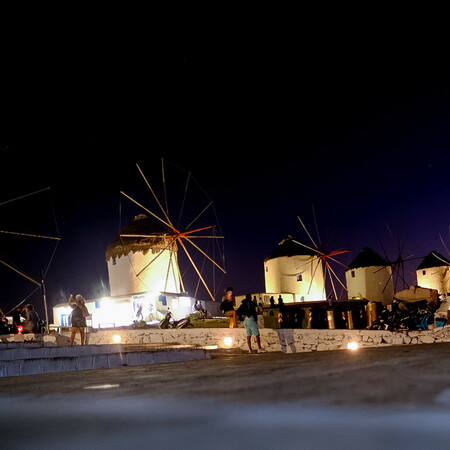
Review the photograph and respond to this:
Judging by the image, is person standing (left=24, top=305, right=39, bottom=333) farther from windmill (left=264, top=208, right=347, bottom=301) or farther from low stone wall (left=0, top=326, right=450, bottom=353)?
windmill (left=264, top=208, right=347, bottom=301)

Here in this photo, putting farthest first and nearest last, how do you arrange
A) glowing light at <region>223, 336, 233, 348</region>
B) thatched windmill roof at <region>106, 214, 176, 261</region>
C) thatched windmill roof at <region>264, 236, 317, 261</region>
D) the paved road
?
1. thatched windmill roof at <region>264, 236, 317, 261</region>
2. thatched windmill roof at <region>106, 214, 176, 261</region>
3. glowing light at <region>223, 336, 233, 348</region>
4. the paved road

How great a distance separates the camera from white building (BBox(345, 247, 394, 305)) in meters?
40.3

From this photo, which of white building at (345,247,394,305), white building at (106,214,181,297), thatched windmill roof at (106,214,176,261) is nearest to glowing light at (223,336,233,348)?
white building at (106,214,181,297)

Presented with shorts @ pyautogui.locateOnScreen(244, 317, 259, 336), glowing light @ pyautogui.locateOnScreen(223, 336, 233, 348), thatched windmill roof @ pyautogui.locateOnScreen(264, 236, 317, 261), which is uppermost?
thatched windmill roof @ pyautogui.locateOnScreen(264, 236, 317, 261)

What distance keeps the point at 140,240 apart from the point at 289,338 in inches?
883

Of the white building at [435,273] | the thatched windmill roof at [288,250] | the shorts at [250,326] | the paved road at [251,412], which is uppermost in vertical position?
the thatched windmill roof at [288,250]

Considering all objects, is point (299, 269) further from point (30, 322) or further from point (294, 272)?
point (30, 322)

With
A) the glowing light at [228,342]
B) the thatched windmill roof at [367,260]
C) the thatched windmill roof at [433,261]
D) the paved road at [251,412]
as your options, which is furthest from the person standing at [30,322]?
the thatched windmill roof at [433,261]

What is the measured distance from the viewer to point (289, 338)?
14.5 m

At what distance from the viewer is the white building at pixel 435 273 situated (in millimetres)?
42031

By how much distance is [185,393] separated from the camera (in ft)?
5.28

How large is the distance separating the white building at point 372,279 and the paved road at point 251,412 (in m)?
40.2

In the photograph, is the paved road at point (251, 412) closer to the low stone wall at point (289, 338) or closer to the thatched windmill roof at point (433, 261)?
the low stone wall at point (289, 338)

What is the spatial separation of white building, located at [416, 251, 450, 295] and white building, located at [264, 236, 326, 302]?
9.39m
